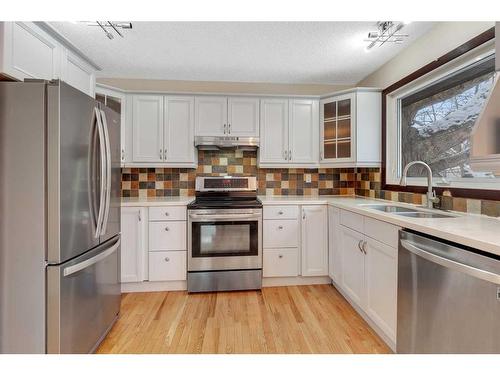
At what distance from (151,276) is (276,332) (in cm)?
135

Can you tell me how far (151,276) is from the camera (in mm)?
2479

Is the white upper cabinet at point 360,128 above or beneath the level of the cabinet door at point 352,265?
above

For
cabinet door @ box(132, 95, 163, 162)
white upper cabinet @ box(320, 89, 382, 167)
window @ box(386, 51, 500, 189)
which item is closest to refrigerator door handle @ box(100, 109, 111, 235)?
cabinet door @ box(132, 95, 163, 162)

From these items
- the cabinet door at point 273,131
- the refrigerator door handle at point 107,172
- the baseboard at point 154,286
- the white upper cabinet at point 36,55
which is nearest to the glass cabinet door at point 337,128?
the cabinet door at point 273,131

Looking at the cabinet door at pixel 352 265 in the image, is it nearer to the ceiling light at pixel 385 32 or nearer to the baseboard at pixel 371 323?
the baseboard at pixel 371 323

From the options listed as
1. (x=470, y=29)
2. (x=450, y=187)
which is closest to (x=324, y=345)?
(x=450, y=187)

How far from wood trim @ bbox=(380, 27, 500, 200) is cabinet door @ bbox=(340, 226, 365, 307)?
0.69 metres

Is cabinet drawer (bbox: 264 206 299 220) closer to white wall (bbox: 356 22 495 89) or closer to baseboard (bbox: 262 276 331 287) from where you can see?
baseboard (bbox: 262 276 331 287)

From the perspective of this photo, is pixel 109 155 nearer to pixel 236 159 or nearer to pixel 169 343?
pixel 169 343

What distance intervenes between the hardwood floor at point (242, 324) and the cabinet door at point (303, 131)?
1494 mm

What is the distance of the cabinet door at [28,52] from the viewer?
1.29 m

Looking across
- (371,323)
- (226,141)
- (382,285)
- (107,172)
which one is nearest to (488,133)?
(382,285)

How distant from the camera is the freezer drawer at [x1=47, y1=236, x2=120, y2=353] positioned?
1229 mm

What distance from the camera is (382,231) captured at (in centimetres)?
166
